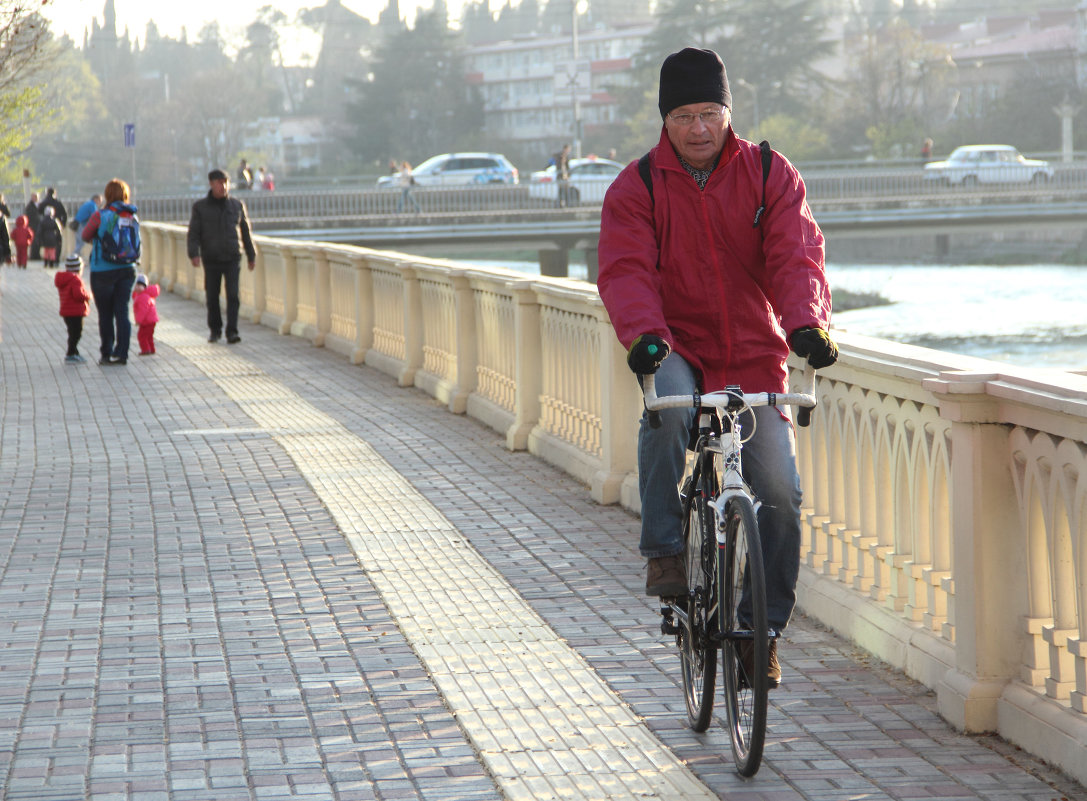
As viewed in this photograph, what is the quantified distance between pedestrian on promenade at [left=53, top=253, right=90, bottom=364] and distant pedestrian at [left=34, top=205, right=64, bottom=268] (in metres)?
26.0

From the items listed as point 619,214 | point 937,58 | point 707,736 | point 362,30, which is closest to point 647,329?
point 619,214

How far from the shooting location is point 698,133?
451 centimetres

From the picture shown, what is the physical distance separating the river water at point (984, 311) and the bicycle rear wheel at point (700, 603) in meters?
33.9

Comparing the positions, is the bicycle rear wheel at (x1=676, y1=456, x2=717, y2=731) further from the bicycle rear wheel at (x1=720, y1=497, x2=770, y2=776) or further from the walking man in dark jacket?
the walking man in dark jacket

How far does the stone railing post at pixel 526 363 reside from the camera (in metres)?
10.3

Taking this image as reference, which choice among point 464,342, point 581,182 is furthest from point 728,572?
point 581,182

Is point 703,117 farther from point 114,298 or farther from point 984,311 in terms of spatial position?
point 984,311

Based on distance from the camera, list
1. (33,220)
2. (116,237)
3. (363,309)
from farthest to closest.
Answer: (33,220) < (363,309) < (116,237)

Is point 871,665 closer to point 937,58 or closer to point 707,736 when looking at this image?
point 707,736

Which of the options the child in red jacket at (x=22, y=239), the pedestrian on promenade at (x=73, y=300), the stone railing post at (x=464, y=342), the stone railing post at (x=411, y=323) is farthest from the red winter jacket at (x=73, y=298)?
the child in red jacket at (x=22, y=239)

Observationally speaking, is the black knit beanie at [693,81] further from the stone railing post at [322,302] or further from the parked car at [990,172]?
the parked car at [990,172]

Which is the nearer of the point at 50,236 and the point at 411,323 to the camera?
the point at 411,323

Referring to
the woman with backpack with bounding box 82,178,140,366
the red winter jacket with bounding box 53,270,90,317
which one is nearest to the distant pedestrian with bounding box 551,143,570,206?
the red winter jacket with bounding box 53,270,90,317

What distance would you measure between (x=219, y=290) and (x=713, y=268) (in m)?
14.3
